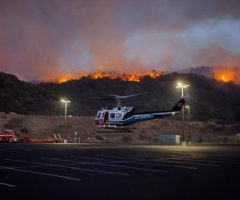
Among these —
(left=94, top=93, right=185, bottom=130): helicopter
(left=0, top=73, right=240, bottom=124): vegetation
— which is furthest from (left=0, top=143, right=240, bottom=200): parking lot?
(left=0, top=73, right=240, bottom=124): vegetation

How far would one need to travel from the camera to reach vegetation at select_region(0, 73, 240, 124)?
126812 millimetres

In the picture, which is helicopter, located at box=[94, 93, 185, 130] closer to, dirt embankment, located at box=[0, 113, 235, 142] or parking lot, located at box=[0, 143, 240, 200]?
dirt embankment, located at box=[0, 113, 235, 142]

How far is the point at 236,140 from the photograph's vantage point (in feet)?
237

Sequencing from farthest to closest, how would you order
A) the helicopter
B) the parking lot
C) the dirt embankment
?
the dirt embankment, the helicopter, the parking lot

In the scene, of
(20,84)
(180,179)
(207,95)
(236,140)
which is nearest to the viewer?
(180,179)

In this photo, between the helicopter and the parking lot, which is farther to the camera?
the helicopter

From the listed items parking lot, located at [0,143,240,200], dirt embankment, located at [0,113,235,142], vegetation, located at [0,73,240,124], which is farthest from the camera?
vegetation, located at [0,73,240,124]

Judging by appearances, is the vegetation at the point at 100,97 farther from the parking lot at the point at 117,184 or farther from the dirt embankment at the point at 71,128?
the parking lot at the point at 117,184

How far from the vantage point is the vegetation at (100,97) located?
416 feet

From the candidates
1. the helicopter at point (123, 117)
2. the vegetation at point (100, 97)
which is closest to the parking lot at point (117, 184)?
the helicopter at point (123, 117)

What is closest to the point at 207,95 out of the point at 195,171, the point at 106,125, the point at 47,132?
the point at 47,132

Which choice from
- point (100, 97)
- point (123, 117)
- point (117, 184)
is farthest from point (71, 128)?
point (117, 184)

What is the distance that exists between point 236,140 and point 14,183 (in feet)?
208

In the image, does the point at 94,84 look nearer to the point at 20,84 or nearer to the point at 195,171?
the point at 20,84
